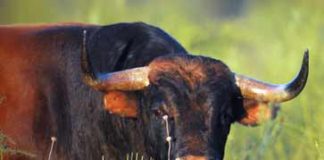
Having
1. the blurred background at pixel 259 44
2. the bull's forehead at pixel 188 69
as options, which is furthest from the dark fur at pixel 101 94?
the blurred background at pixel 259 44

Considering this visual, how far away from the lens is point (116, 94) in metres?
11.4

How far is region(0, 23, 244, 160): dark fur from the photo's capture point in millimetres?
10984

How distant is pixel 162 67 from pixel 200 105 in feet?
1.74

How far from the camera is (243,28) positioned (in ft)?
79.9

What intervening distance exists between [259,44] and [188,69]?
1279 cm

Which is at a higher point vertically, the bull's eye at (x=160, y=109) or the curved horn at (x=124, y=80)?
the curved horn at (x=124, y=80)

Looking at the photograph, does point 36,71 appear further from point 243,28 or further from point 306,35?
point 243,28

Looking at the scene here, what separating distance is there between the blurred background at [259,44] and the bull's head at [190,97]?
1.80 feet

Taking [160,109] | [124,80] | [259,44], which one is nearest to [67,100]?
[124,80]

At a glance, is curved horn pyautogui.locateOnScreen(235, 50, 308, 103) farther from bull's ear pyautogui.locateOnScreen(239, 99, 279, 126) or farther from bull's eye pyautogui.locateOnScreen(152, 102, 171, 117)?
bull's eye pyautogui.locateOnScreen(152, 102, 171, 117)

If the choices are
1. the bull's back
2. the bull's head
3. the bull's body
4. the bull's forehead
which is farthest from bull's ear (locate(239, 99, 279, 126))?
the bull's back

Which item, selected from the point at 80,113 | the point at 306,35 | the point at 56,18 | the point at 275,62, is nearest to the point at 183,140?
the point at 80,113

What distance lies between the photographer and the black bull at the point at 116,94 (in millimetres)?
10867

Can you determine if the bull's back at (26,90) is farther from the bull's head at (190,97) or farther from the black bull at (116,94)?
the bull's head at (190,97)
